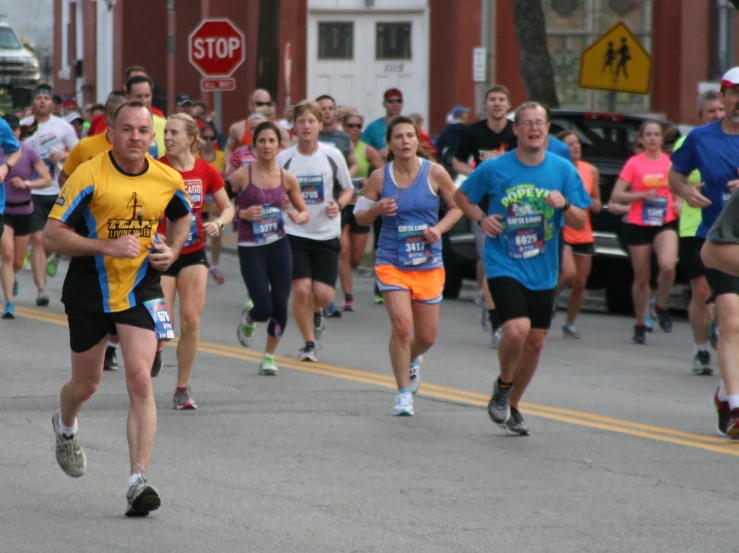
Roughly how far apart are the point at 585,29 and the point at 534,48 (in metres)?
8.82

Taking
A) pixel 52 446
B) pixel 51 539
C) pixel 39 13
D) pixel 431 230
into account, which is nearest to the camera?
pixel 51 539

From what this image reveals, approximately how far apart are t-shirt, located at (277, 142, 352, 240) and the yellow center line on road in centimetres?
104

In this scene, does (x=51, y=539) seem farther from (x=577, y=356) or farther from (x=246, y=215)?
(x=577, y=356)

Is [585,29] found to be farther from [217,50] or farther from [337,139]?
[337,139]

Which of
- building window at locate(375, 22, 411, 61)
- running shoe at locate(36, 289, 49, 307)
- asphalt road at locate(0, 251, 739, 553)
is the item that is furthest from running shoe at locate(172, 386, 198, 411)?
building window at locate(375, 22, 411, 61)

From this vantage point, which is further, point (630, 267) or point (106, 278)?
point (630, 267)

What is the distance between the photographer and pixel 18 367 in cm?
1202

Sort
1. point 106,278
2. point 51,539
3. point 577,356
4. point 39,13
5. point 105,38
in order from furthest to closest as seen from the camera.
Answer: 1. point 39,13
2. point 105,38
3. point 577,356
4. point 106,278
5. point 51,539

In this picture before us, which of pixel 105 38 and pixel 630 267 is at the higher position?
pixel 105 38

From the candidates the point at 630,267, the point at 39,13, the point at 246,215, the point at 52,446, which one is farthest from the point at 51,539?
the point at 39,13

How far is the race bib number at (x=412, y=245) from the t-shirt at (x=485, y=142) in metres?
3.74

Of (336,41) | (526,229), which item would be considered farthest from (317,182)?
(336,41)

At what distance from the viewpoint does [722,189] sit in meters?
9.70

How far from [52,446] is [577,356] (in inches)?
229
